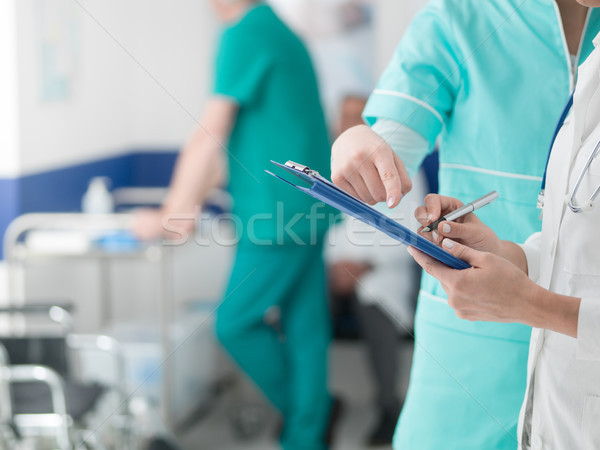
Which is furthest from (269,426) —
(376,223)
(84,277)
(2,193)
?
(376,223)

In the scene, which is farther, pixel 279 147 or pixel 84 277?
pixel 84 277

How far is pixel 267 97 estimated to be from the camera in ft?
5.23

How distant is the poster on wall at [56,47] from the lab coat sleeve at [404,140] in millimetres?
1628

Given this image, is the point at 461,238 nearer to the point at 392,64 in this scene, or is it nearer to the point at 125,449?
the point at 392,64

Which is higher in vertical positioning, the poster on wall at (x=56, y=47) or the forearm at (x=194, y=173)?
the poster on wall at (x=56, y=47)

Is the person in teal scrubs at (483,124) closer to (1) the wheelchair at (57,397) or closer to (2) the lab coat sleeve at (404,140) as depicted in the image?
(2) the lab coat sleeve at (404,140)

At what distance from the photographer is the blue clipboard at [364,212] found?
55cm

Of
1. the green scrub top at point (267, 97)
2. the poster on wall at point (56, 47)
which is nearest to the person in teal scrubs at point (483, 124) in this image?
the green scrub top at point (267, 97)

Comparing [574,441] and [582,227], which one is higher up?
[582,227]

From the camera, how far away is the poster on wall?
2.11m

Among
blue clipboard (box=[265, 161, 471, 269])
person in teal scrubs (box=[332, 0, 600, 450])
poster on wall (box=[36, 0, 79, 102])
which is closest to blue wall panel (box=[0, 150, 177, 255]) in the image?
poster on wall (box=[36, 0, 79, 102])

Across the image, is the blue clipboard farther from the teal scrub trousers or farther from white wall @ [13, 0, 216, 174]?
white wall @ [13, 0, 216, 174]

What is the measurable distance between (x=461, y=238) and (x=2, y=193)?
5.42ft

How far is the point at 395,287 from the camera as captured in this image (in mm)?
2266
